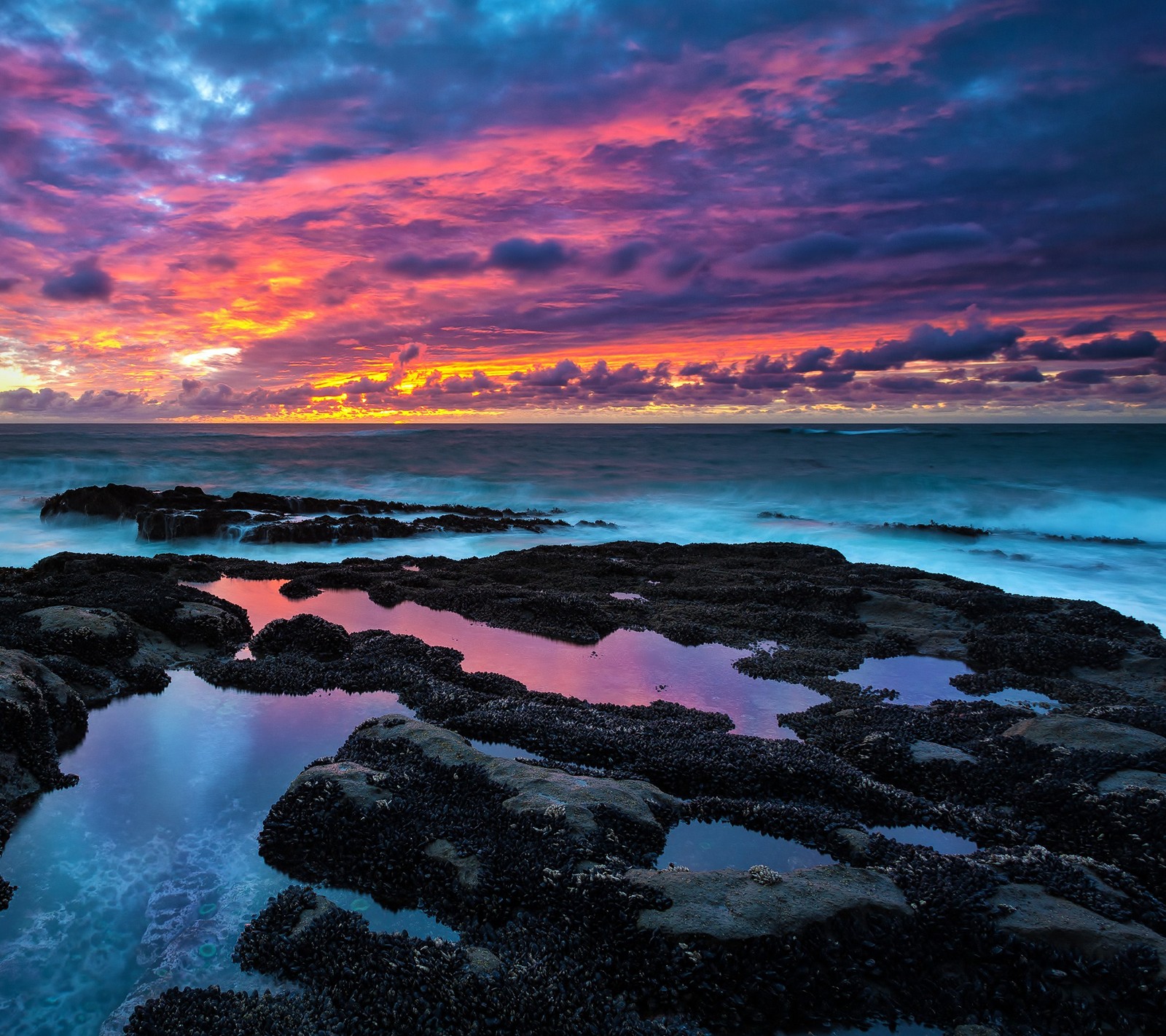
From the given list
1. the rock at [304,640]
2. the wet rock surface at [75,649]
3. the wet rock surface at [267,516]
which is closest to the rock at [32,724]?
the wet rock surface at [75,649]

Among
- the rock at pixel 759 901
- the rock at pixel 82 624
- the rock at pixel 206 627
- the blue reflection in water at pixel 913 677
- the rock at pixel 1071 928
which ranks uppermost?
the rock at pixel 82 624

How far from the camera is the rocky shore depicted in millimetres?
3926

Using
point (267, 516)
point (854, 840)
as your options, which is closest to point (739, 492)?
point (267, 516)

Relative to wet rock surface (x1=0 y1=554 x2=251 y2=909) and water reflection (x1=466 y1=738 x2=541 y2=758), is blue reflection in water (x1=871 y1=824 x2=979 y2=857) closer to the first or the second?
water reflection (x1=466 y1=738 x2=541 y2=758)

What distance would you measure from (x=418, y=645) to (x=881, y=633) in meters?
8.14

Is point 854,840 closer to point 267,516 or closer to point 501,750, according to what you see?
point 501,750

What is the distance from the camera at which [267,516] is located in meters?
26.7

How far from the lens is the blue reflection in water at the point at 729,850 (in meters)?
5.18

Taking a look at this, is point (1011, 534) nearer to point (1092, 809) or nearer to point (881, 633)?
point (881, 633)

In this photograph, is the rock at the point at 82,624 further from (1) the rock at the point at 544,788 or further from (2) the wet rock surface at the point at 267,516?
(2) the wet rock surface at the point at 267,516

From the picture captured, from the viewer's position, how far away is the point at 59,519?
27938mm

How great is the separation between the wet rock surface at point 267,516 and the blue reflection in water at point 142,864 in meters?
17.2

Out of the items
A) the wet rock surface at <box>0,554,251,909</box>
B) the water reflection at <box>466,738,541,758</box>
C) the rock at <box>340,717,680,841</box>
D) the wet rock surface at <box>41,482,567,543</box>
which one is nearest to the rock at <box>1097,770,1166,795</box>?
the rock at <box>340,717,680,841</box>

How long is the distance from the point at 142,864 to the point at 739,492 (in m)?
46.5
